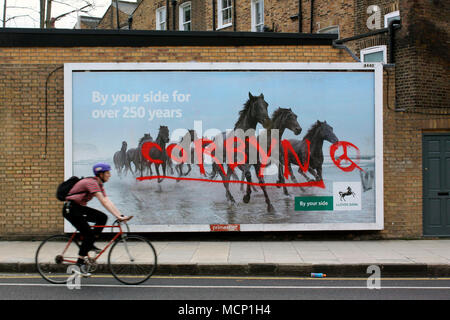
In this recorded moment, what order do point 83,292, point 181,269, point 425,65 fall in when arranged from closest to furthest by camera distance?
1. point 83,292
2. point 181,269
3. point 425,65

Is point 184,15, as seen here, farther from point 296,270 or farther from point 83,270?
point 83,270

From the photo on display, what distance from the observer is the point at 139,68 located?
10320 millimetres

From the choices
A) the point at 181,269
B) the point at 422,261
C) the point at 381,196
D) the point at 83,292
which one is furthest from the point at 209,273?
the point at 381,196

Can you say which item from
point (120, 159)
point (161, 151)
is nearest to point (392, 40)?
point (161, 151)

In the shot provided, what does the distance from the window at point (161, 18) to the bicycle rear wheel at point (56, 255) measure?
71.5ft

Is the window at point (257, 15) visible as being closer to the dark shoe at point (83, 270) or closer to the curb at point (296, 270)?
the curb at point (296, 270)

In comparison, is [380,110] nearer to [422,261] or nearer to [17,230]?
[422,261]

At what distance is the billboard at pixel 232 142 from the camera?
10320 millimetres

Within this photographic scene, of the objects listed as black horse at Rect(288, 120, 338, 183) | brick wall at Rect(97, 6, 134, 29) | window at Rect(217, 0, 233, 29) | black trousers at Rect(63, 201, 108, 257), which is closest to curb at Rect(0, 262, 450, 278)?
black trousers at Rect(63, 201, 108, 257)

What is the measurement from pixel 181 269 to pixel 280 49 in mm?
5768

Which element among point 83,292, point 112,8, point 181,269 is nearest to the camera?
point 83,292

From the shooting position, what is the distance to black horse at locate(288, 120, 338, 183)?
10.4 metres

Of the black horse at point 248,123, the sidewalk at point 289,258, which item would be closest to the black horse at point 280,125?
the black horse at point 248,123

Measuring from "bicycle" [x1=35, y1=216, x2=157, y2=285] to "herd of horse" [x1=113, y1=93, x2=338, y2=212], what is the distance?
10.8 ft
